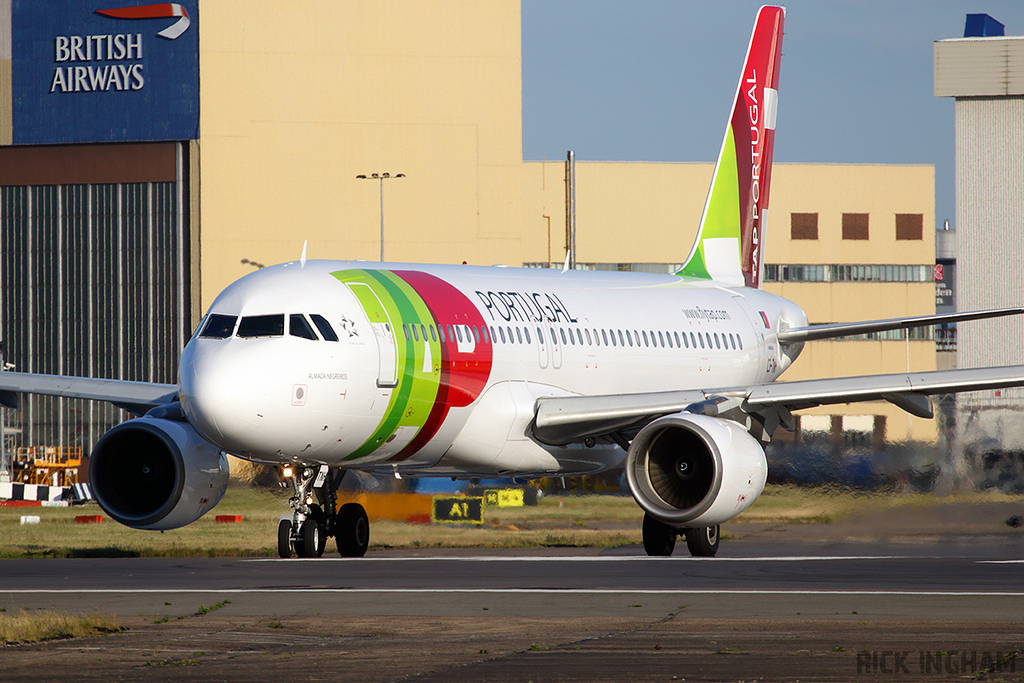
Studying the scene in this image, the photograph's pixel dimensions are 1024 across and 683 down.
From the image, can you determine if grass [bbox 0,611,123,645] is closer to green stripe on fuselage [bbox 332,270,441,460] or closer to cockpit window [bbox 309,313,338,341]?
cockpit window [bbox 309,313,338,341]

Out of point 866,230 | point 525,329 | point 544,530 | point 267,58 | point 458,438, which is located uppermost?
point 267,58

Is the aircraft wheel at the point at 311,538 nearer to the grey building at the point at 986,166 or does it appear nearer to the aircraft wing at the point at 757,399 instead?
the aircraft wing at the point at 757,399

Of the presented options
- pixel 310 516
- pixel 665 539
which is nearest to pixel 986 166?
pixel 665 539

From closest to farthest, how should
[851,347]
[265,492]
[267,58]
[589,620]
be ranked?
[589,620], [265,492], [267,58], [851,347]

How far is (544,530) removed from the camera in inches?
1054

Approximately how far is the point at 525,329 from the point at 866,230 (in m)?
48.9

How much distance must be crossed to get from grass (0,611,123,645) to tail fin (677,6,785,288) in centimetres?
1920

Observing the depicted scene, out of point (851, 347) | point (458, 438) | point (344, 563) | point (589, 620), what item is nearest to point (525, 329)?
point (458, 438)

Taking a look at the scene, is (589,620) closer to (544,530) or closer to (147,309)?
(544,530)

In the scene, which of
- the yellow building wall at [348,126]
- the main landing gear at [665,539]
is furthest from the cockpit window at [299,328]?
the yellow building wall at [348,126]

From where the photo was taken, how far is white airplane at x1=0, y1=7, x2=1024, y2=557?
58.1 ft

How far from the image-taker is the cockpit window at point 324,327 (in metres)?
18.0

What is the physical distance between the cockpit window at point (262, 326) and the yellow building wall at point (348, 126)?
126 feet

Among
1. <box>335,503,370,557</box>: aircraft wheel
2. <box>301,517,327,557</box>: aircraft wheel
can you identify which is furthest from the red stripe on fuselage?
<box>301,517,327,557</box>: aircraft wheel
